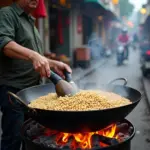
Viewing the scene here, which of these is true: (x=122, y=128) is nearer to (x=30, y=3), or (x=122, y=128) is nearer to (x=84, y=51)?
(x=30, y=3)

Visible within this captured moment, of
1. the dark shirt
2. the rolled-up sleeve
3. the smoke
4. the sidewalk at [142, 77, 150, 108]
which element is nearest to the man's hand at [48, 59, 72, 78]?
the dark shirt

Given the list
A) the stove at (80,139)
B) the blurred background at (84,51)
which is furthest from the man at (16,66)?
the blurred background at (84,51)

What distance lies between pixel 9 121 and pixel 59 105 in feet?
2.99

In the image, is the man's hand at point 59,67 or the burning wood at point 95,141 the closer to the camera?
the burning wood at point 95,141

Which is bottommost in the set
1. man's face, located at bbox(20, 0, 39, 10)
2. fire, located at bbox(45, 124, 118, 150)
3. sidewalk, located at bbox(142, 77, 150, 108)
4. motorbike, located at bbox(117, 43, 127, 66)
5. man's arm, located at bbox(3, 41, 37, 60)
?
motorbike, located at bbox(117, 43, 127, 66)

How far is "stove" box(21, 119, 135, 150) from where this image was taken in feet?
7.95

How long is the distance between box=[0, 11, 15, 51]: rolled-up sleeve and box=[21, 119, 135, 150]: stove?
3.03 ft

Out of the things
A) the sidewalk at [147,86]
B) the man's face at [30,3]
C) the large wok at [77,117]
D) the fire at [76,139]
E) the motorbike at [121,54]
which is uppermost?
the man's face at [30,3]

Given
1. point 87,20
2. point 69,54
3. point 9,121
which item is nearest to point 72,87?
point 9,121

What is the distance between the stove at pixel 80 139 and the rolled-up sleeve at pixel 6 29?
924 mm

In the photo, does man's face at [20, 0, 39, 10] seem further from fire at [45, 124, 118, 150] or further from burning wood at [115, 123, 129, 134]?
burning wood at [115, 123, 129, 134]

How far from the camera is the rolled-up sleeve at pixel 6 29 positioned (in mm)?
2497

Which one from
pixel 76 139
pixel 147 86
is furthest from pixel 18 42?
pixel 147 86

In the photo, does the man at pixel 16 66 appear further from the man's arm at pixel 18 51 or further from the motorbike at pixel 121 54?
the motorbike at pixel 121 54
